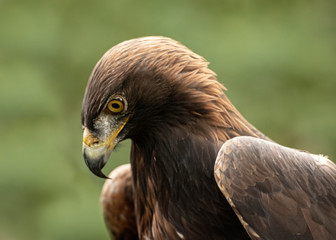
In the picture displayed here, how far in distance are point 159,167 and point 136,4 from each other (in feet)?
23.0

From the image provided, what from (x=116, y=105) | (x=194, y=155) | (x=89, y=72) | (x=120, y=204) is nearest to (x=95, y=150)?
(x=116, y=105)

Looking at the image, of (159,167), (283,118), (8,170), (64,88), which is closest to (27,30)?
(64,88)

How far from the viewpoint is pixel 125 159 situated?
333 inches

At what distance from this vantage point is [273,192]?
3.54 meters

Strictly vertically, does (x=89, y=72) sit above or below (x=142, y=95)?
below

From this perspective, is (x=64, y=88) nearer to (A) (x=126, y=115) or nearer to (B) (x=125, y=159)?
(B) (x=125, y=159)

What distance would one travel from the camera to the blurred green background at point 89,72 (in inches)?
369

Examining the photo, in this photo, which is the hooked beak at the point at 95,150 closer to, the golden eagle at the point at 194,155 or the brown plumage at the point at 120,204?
the golden eagle at the point at 194,155

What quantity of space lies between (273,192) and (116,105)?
961 millimetres

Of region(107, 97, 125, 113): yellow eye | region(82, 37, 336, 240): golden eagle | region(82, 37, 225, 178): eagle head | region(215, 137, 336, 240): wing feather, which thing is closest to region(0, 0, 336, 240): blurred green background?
region(82, 37, 336, 240): golden eagle

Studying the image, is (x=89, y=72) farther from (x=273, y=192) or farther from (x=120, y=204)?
(x=273, y=192)

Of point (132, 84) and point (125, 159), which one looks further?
point (125, 159)

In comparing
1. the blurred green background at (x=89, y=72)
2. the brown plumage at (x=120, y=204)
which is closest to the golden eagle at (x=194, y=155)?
the brown plumage at (x=120, y=204)

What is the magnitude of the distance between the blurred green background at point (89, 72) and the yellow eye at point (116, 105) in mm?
5452
